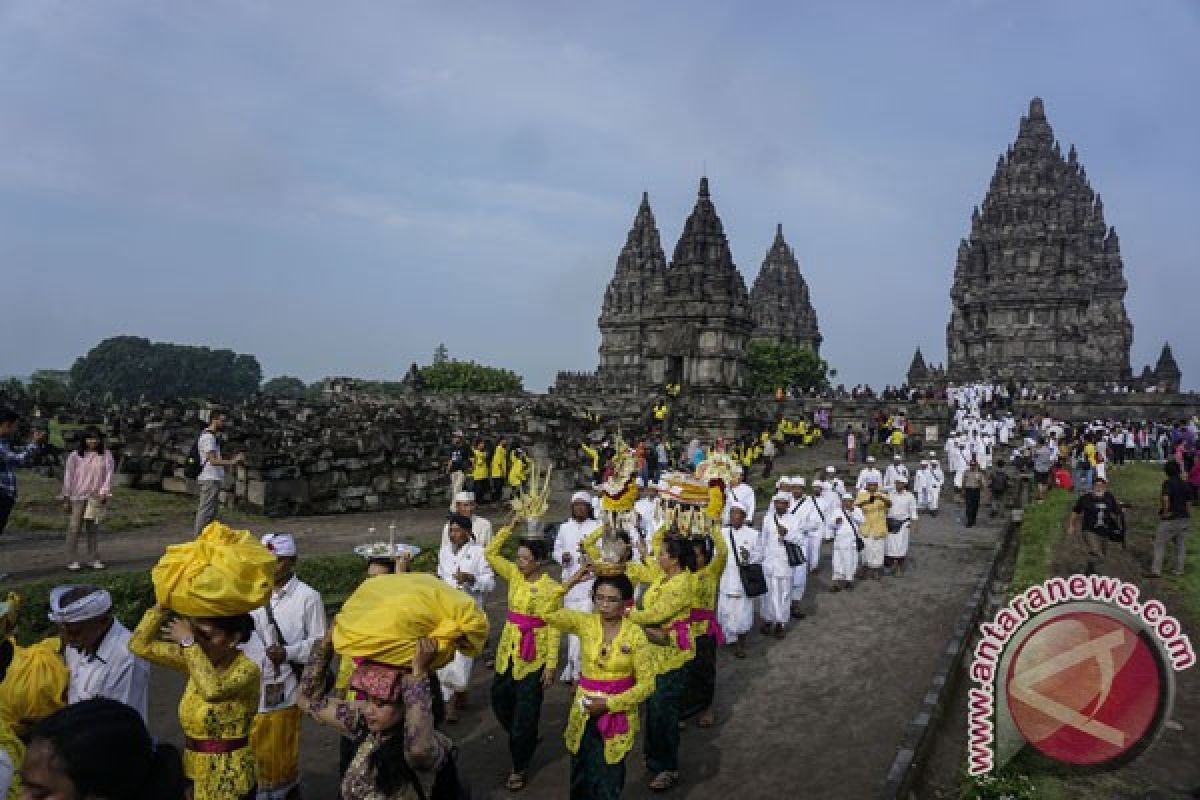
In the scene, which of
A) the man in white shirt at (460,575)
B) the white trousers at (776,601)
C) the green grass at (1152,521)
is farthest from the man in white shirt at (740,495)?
the green grass at (1152,521)

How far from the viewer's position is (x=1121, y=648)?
4406mm

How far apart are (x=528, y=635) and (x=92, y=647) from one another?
2.78 m

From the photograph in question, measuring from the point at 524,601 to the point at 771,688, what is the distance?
3526 mm

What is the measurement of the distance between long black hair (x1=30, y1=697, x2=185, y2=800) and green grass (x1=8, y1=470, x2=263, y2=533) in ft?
35.2

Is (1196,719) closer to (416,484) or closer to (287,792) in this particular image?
(287,792)

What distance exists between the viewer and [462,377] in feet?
220

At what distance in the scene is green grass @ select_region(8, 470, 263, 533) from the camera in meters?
12.0

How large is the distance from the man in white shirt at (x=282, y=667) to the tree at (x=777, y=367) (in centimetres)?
5634

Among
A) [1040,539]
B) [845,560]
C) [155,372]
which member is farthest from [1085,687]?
[155,372]

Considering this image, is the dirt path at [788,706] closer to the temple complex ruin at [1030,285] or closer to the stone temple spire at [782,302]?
the temple complex ruin at [1030,285]

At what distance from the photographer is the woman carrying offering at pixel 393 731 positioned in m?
3.16

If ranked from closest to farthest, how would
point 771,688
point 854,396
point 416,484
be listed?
point 771,688 → point 416,484 → point 854,396

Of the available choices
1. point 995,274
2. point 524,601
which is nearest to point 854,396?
point 995,274

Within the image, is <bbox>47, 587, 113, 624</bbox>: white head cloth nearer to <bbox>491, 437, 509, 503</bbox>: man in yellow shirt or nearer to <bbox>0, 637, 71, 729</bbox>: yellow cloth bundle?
<bbox>0, 637, 71, 729</bbox>: yellow cloth bundle
